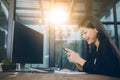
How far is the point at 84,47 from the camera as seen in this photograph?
395cm

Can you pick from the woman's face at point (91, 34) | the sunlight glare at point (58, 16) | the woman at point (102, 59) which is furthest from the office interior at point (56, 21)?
the woman at point (102, 59)

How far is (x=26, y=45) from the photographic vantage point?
8.32 feet

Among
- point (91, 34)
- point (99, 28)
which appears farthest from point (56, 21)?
point (99, 28)

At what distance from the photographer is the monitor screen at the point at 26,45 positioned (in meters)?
2.31

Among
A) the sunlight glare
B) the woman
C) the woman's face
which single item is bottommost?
the woman

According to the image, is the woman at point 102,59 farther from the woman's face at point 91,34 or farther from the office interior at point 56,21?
the office interior at point 56,21

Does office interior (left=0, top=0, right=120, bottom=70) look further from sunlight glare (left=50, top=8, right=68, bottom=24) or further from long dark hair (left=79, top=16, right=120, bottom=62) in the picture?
long dark hair (left=79, top=16, right=120, bottom=62)

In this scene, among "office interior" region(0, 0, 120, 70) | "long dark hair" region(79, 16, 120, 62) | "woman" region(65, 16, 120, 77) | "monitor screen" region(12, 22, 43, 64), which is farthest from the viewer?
"office interior" region(0, 0, 120, 70)

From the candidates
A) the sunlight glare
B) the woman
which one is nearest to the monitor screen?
the woman

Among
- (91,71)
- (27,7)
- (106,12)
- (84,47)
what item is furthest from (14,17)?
(91,71)

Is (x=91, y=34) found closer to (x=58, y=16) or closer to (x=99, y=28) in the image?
(x=99, y=28)

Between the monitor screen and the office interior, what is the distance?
2.86 feet

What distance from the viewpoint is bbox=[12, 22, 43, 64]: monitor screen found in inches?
91.0

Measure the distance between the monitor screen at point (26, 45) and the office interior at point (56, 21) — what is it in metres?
0.87
